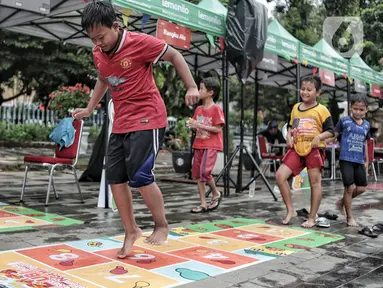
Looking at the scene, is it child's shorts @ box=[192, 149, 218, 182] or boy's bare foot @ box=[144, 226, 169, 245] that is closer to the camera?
boy's bare foot @ box=[144, 226, 169, 245]

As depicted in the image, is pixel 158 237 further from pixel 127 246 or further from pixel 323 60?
pixel 323 60

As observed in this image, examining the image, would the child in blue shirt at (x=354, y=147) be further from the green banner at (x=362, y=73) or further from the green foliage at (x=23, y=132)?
the green foliage at (x=23, y=132)

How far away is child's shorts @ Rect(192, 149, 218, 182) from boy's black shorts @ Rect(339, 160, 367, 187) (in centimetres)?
149

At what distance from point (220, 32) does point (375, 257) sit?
4.54 metres

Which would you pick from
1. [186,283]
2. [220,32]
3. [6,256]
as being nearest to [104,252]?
[6,256]

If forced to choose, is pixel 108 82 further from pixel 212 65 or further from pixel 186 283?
pixel 212 65

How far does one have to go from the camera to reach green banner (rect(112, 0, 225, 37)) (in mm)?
5625

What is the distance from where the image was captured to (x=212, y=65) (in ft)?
36.5

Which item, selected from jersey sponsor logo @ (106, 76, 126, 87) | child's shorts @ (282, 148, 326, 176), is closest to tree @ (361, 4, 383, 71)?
child's shorts @ (282, 148, 326, 176)

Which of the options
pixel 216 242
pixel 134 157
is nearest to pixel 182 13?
pixel 216 242

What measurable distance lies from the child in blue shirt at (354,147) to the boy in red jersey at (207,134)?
4.53 feet

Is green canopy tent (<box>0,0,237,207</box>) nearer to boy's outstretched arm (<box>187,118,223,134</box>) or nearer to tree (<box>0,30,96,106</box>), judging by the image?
boy's outstretched arm (<box>187,118,223,134</box>)

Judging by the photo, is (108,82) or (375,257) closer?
(108,82)

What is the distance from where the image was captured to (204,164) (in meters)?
5.56
